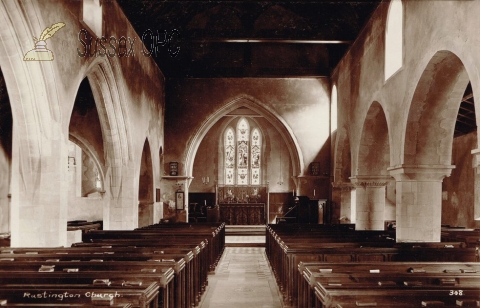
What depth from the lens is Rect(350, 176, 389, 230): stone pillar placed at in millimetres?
13656

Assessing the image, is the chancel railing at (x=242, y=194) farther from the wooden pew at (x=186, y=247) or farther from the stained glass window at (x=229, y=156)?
the wooden pew at (x=186, y=247)

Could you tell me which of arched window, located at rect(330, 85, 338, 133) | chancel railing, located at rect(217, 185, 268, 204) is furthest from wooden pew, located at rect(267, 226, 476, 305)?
chancel railing, located at rect(217, 185, 268, 204)

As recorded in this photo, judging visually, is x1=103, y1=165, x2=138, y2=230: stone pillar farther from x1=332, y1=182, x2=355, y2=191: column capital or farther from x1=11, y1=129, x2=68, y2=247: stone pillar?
x1=332, y1=182, x2=355, y2=191: column capital

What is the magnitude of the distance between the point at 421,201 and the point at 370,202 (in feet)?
12.8

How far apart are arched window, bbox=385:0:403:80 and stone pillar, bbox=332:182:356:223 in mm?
6626

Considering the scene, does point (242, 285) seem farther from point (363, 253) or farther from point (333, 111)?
point (333, 111)

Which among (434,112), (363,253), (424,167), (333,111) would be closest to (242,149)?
(333,111)

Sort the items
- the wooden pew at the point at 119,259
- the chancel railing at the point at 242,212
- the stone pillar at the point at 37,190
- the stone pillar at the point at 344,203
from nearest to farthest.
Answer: the wooden pew at the point at 119,259, the stone pillar at the point at 37,190, the stone pillar at the point at 344,203, the chancel railing at the point at 242,212

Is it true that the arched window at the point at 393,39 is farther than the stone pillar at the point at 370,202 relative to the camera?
No

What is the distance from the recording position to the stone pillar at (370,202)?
13656 mm

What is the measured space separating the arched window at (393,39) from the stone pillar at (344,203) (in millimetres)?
6626

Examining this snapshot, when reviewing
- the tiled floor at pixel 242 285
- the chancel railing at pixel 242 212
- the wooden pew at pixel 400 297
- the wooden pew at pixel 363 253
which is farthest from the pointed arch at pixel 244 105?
the wooden pew at pixel 400 297

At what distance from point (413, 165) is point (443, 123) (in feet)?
3.14

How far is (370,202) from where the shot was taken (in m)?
13.7
